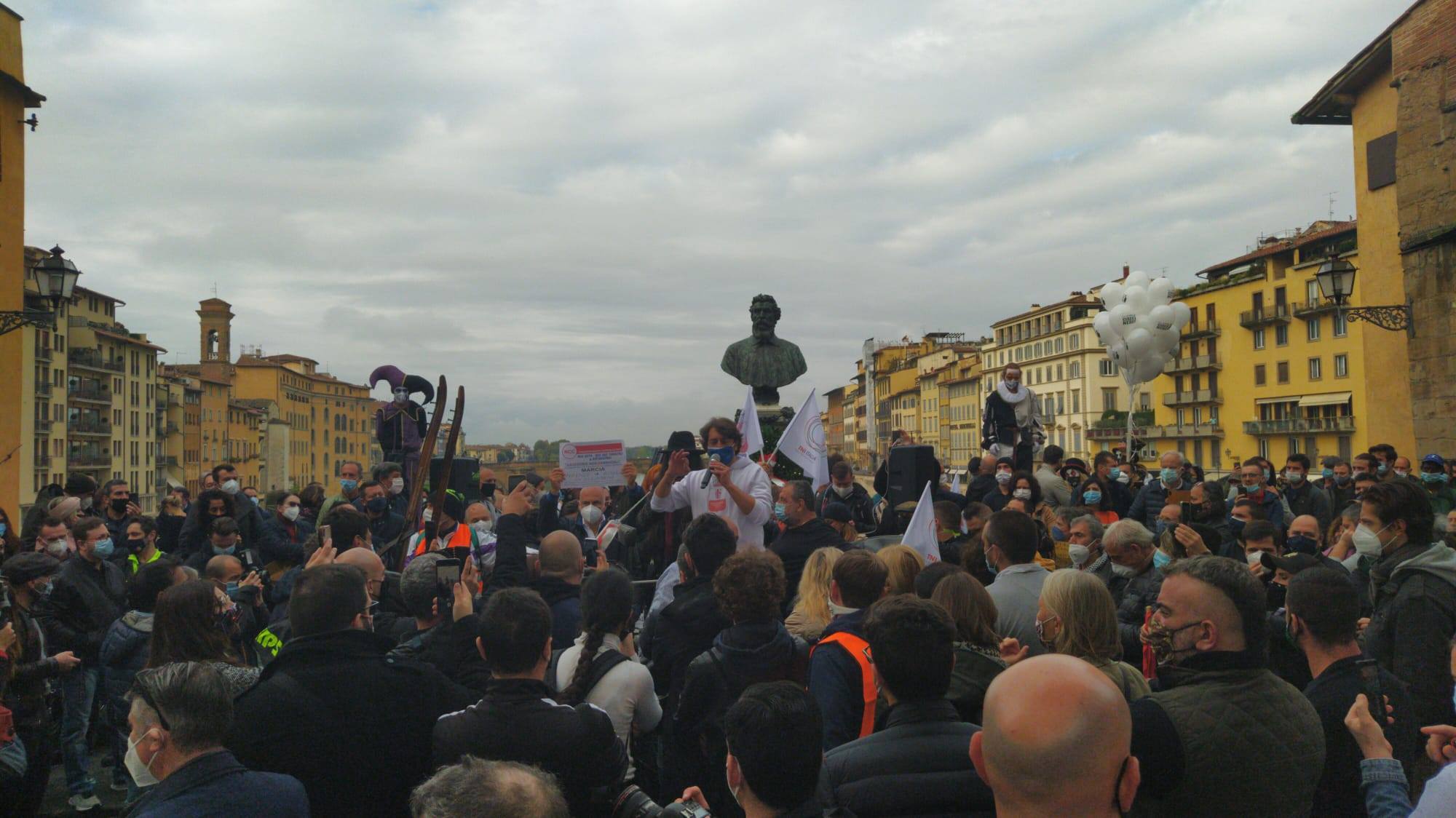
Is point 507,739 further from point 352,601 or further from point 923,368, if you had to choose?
point 923,368

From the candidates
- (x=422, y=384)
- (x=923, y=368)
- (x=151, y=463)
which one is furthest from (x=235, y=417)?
(x=422, y=384)

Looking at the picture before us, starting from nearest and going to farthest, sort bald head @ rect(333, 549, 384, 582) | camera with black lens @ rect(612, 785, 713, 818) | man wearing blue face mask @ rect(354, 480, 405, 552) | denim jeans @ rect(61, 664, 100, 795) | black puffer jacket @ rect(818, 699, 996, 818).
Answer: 1. black puffer jacket @ rect(818, 699, 996, 818)
2. camera with black lens @ rect(612, 785, 713, 818)
3. bald head @ rect(333, 549, 384, 582)
4. denim jeans @ rect(61, 664, 100, 795)
5. man wearing blue face mask @ rect(354, 480, 405, 552)

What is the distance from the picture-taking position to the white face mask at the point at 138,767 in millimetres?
2988

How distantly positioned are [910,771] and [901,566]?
2137 mm

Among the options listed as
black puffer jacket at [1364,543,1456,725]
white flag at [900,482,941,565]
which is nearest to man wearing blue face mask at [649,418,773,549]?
white flag at [900,482,941,565]

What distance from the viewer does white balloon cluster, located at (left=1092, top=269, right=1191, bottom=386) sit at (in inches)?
663

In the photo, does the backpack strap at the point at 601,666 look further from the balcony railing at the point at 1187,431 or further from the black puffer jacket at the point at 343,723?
the balcony railing at the point at 1187,431

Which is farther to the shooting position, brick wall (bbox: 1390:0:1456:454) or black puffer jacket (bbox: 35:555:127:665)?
brick wall (bbox: 1390:0:1456:454)

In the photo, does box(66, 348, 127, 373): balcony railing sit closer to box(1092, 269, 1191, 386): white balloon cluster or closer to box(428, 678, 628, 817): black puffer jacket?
box(1092, 269, 1191, 386): white balloon cluster

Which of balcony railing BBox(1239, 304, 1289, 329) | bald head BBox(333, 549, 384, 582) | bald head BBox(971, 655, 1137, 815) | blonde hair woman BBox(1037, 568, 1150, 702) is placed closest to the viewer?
bald head BBox(971, 655, 1137, 815)

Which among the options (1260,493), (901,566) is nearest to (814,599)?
(901,566)

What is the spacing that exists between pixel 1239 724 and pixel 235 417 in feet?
381

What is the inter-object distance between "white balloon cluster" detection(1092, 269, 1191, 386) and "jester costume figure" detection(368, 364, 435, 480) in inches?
459

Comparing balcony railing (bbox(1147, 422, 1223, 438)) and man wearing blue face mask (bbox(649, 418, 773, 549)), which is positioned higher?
balcony railing (bbox(1147, 422, 1223, 438))
